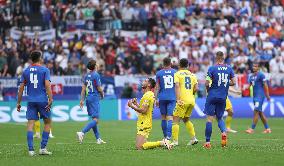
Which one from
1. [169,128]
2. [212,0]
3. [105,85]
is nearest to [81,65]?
[105,85]

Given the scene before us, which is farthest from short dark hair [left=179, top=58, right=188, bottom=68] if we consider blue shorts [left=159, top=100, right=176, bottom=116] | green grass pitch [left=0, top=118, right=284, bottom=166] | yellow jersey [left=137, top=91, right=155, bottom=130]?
green grass pitch [left=0, top=118, right=284, bottom=166]

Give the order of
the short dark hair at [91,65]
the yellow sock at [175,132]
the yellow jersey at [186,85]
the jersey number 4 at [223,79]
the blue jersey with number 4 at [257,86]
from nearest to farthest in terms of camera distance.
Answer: the jersey number 4 at [223,79] → the yellow sock at [175,132] → the yellow jersey at [186,85] → the short dark hair at [91,65] → the blue jersey with number 4 at [257,86]

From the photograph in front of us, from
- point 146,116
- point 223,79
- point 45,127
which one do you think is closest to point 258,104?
point 223,79

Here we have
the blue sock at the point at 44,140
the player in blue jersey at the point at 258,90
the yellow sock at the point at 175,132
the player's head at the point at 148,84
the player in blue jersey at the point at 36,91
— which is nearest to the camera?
the player in blue jersey at the point at 36,91

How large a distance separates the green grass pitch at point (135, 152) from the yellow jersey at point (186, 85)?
3.98 ft

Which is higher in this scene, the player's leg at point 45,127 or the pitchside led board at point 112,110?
the player's leg at point 45,127

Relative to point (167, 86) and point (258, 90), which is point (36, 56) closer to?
point (167, 86)

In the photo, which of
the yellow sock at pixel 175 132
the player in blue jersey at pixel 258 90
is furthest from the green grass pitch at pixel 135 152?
the player in blue jersey at pixel 258 90

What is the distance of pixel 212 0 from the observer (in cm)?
4528

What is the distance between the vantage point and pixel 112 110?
3488 centimetres

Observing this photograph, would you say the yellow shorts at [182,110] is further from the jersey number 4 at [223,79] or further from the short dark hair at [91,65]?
the short dark hair at [91,65]

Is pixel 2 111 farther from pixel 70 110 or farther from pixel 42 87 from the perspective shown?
pixel 42 87

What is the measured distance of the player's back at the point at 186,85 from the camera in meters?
20.3

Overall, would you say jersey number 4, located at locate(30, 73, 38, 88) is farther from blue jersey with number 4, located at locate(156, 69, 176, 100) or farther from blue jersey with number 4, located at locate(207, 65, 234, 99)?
blue jersey with number 4, located at locate(207, 65, 234, 99)
